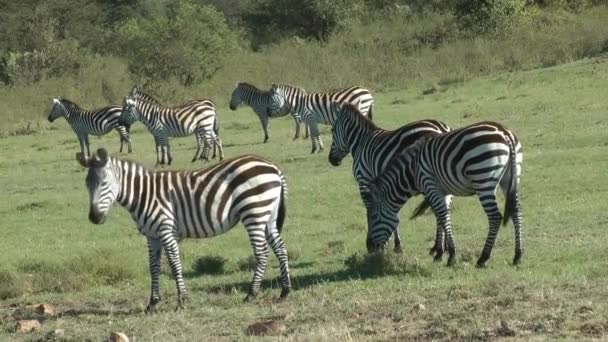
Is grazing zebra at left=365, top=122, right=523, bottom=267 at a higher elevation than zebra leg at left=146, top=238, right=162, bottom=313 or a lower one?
higher

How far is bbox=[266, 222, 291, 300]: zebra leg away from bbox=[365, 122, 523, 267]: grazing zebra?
1593 millimetres

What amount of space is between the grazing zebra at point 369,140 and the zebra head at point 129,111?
12.3 metres

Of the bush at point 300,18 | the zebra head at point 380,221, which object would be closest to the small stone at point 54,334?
the zebra head at point 380,221

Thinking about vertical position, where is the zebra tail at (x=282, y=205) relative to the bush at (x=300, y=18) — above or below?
below

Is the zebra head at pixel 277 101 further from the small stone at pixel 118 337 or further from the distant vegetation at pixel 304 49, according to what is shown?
the small stone at pixel 118 337

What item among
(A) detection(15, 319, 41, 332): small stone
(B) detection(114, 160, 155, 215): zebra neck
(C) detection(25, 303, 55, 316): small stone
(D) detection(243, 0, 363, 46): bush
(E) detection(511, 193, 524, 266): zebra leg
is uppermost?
(D) detection(243, 0, 363, 46): bush

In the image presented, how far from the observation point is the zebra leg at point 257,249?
32.8 feet

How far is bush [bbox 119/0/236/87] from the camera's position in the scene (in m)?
37.5

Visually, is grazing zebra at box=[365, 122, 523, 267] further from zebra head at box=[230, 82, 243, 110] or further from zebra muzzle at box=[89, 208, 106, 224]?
zebra head at box=[230, 82, 243, 110]

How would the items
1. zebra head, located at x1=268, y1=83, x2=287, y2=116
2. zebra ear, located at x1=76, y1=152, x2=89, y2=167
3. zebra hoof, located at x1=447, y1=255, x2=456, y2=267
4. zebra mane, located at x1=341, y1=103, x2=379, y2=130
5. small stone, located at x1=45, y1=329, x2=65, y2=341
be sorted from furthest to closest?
zebra head, located at x1=268, y1=83, x2=287, y2=116 < zebra mane, located at x1=341, y1=103, x2=379, y2=130 < zebra hoof, located at x1=447, y1=255, x2=456, y2=267 < zebra ear, located at x1=76, y1=152, x2=89, y2=167 < small stone, located at x1=45, y1=329, x2=65, y2=341

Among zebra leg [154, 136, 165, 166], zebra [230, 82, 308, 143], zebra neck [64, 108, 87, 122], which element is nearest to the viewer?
zebra leg [154, 136, 165, 166]

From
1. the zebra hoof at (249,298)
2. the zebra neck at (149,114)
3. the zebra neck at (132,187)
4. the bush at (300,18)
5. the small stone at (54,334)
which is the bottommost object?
the small stone at (54,334)

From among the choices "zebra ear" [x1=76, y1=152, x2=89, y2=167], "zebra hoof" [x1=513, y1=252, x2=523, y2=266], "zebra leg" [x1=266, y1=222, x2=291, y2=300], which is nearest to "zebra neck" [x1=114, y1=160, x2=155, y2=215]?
"zebra ear" [x1=76, y1=152, x2=89, y2=167]

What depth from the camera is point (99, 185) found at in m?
9.71
